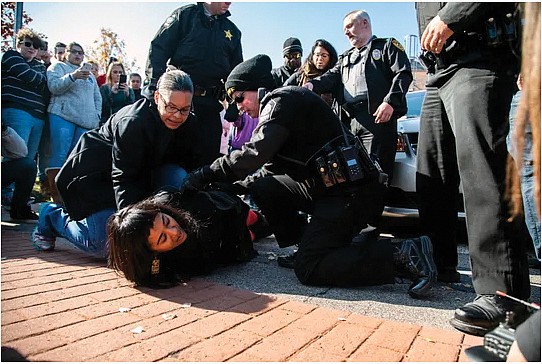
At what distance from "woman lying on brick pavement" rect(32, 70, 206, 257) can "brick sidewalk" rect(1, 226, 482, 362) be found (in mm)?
640

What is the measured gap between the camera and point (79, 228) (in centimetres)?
303

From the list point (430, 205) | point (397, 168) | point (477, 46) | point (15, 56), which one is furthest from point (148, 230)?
point (15, 56)

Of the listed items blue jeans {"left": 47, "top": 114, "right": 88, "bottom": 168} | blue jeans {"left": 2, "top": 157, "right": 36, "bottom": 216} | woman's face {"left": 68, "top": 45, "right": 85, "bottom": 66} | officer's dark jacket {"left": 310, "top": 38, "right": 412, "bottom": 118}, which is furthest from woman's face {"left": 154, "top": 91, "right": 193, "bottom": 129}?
woman's face {"left": 68, "top": 45, "right": 85, "bottom": 66}

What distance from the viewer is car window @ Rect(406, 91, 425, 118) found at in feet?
13.8

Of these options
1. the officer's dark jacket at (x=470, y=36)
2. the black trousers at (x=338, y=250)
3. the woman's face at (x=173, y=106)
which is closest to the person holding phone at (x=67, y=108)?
the woman's face at (x=173, y=106)

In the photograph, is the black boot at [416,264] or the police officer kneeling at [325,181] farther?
the police officer kneeling at [325,181]

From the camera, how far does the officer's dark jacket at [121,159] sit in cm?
285

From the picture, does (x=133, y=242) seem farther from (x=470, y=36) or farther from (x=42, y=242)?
(x=470, y=36)

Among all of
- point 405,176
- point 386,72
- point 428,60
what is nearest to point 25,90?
point 386,72

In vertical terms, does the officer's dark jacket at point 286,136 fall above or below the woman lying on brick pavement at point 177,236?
above

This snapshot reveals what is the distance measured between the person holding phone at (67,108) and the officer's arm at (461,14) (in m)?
4.21

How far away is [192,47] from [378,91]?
1.72m

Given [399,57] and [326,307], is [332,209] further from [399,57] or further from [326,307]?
[399,57]

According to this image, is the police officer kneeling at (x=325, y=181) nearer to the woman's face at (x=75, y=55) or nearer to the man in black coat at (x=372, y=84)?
the man in black coat at (x=372, y=84)
